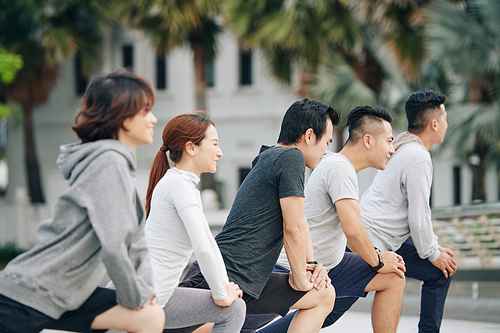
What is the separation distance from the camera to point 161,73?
2053 centimetres

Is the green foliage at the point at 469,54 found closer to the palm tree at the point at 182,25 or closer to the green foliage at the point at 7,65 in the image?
the palm tree at the point at 182,25

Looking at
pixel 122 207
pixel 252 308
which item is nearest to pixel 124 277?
pixel 122 207

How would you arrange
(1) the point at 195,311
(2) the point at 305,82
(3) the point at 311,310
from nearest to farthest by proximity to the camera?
(1) the point at 195,311, (3) the point at 311,310, (2) the point at 305,82

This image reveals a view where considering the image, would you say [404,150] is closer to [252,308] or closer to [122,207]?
[252,308]

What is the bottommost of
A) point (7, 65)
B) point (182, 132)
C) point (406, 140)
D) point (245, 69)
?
point (406, 140)

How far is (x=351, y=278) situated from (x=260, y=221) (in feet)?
2.68

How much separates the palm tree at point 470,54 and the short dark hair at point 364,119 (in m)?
7.60

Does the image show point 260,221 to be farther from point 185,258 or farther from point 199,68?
point 199,68

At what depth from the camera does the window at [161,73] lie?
67.1 feet

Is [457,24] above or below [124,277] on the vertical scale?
above

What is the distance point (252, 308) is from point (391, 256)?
3.19 ft

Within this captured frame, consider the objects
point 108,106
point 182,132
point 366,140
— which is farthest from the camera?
point 366,140

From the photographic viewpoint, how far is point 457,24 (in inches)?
425

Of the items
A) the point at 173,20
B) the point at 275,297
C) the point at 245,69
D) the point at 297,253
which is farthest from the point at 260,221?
the point at 245,69
